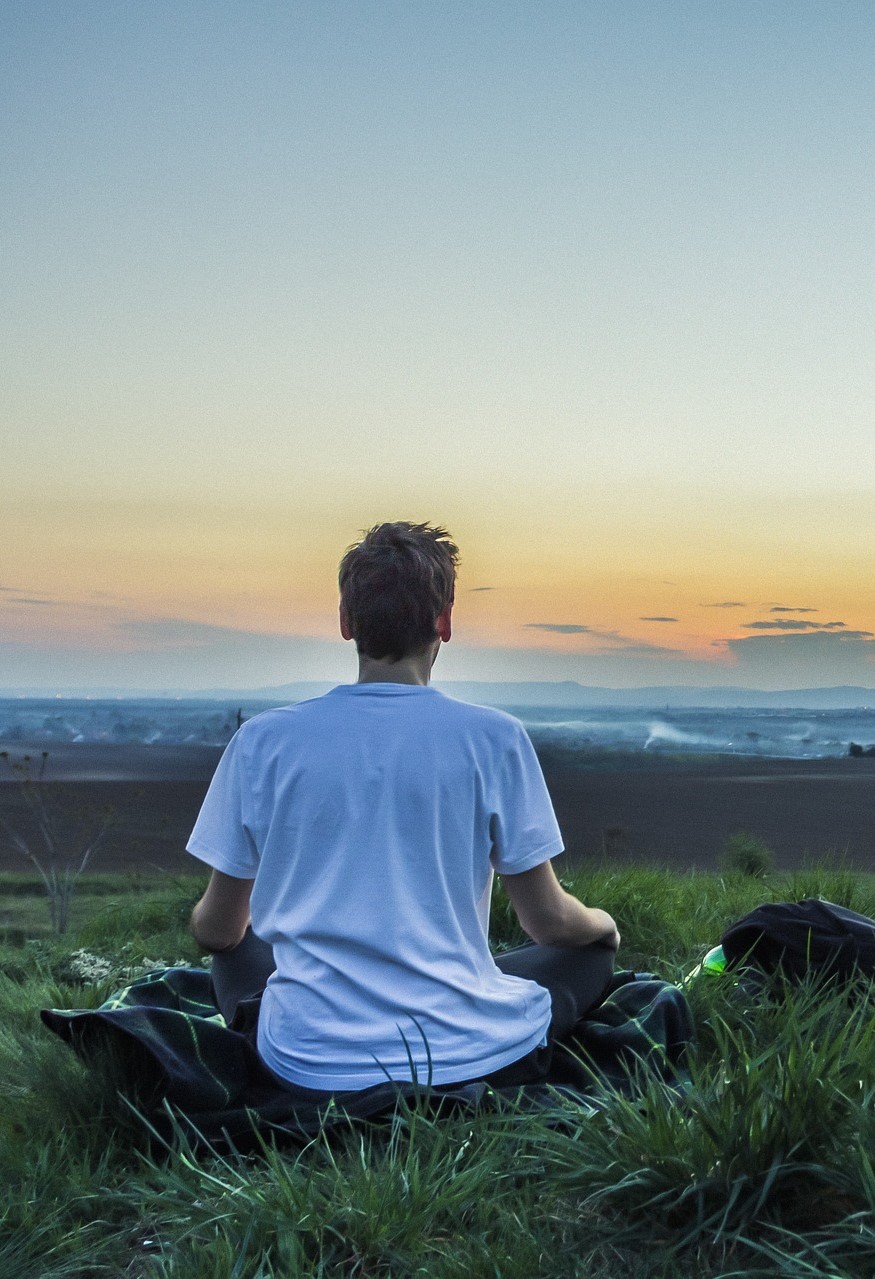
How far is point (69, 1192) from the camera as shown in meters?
2.29

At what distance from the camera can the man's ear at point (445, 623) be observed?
246 centimetres

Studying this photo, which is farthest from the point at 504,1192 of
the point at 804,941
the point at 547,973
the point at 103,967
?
the point at 103,967

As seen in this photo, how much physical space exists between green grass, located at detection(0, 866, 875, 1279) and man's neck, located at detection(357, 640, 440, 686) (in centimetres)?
86

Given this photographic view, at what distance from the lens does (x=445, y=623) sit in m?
2.47

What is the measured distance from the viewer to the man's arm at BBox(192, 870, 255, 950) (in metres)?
2.55

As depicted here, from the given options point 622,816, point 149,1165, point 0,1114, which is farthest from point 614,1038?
point 622,816

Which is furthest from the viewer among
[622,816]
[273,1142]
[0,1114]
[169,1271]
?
[622,816]

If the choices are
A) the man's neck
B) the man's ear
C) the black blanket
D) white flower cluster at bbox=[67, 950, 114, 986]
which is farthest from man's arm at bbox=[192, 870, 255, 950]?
white flower cluster at bbox=[67, 950, 114, 986]

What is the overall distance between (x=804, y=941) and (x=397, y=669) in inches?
68.2

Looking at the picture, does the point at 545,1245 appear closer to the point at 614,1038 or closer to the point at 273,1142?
the point at 273,1142

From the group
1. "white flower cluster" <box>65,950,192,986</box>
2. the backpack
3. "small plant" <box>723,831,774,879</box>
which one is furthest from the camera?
"small plant" <box>723,831,774,879</box>

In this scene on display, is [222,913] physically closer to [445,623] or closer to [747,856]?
[445,623]

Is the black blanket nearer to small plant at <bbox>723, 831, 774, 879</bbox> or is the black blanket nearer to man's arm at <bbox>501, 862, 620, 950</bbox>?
man's arm at <bbox>501, 862, 620, 950</bbox>

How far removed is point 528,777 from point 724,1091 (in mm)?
704
